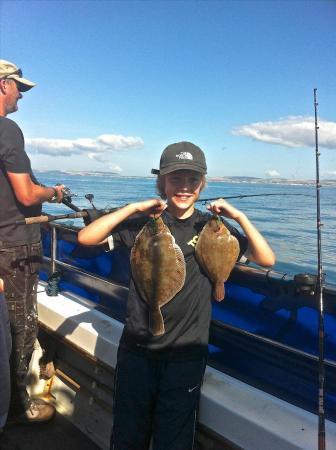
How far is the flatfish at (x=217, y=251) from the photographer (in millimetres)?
2225

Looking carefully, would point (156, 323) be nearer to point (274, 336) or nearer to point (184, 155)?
point (274, 336)

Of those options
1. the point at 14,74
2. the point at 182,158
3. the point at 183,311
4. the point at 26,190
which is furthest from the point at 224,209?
the point at 14,74

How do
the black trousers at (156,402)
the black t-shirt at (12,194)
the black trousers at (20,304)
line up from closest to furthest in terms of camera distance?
the black trousers at (156,402) < the black t-shirt at (12,194) < the black trousers at (20,304)

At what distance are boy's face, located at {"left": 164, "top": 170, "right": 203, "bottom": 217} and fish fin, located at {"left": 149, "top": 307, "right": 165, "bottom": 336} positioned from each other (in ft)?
2.16

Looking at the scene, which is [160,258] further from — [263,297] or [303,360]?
[303,360]

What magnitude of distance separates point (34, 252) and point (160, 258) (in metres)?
1.40

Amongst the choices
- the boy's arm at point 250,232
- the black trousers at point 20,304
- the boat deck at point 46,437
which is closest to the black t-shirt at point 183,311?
the boy's arm at point 250,232

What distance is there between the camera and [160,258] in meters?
2.19

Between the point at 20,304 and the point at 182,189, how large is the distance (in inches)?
68.3

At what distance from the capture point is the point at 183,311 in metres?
2.21

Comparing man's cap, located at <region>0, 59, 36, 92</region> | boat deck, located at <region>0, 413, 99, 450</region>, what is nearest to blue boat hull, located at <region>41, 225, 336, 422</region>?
boat deck, located at <region>0, 413, 99, 450</region>

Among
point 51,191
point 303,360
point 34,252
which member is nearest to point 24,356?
point 34,252

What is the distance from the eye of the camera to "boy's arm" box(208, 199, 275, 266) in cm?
223

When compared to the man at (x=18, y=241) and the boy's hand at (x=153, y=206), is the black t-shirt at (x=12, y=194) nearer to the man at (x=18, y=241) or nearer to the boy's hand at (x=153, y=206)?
the man at (x=18, y=241)
